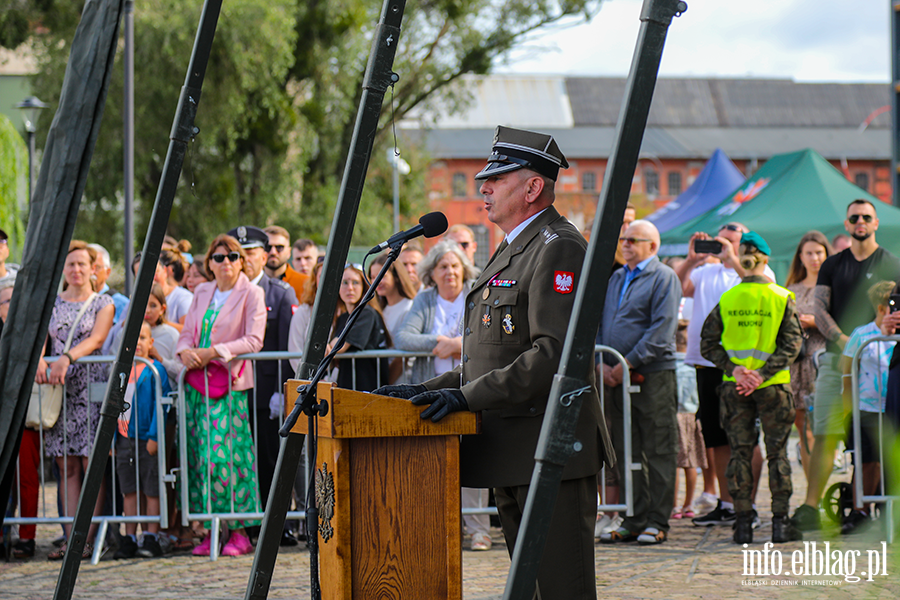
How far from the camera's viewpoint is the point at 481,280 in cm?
354

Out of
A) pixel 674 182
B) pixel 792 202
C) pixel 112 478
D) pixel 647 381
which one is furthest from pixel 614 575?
pixel 674 182

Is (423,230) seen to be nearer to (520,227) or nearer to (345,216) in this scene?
(520,227)

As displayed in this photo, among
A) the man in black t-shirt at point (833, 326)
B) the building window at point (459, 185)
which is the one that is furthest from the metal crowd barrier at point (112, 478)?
the building window at point (459, 185)

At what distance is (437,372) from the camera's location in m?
6.96

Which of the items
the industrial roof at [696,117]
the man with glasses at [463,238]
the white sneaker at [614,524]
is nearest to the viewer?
the white sneaker at [614,524]

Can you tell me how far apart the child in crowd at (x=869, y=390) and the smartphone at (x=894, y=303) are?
26 mm

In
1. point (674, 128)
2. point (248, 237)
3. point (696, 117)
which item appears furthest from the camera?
point (696, 117)

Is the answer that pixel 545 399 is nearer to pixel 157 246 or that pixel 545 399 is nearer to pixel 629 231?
pixel 157 246

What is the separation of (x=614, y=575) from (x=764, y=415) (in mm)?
1644

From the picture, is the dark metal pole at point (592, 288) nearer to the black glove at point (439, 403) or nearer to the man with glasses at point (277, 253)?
the black glove at point (439, 403)

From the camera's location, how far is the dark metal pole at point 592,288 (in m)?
2.48

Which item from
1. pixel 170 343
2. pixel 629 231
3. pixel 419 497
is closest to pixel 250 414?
pixel 170 343

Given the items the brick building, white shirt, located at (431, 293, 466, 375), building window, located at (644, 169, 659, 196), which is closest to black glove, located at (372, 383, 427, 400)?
white shirt, located at (431, 293, 466, 375)

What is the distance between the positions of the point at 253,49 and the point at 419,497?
57.0 feet
